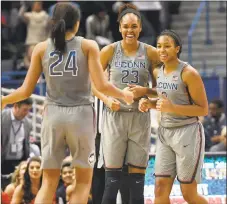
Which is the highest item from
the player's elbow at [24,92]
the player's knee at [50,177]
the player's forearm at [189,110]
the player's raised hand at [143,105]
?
the player's elbow at [24,92]

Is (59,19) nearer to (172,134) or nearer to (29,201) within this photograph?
(172,134)

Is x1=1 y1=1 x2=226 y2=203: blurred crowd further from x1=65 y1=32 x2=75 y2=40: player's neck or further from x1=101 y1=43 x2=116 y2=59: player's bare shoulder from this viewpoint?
x1=65 y1=32 x2=75 y2=40: player's neck

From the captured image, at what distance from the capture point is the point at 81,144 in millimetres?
8461

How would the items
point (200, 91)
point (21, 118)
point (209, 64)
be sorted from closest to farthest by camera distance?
point (200, 91), point (21, 118), point (209, 64)

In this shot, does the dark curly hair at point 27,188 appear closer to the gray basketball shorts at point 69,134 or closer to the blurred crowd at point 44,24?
the gray basketball shorts at point 69,134

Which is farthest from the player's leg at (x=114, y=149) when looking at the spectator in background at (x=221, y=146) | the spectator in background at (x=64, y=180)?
the spectator in background at (x=221, y=146)

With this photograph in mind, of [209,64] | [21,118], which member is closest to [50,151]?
[21,118]

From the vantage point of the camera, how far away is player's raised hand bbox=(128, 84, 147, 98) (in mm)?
9125

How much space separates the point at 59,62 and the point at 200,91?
145 cm

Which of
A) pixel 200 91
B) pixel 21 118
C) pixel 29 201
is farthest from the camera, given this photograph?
pixel 21 118

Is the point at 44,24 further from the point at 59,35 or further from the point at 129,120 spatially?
the point at 59,35

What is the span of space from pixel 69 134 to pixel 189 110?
1260 millimetres

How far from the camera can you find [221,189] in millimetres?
11773

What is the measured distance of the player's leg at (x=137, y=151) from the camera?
30.6 feet
